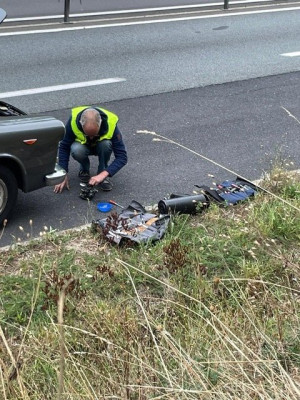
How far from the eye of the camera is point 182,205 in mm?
5477

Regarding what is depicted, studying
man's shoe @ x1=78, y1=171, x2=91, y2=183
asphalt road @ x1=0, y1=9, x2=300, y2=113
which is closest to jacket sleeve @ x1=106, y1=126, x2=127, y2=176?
man's shoe @ x1=78, y1=171, x2=91, y2=183

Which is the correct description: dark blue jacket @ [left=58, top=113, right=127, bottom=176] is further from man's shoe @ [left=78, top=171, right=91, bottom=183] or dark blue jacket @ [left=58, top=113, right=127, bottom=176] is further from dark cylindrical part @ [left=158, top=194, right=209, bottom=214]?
dark cylindrical part @ [left=158, top=194, right=209, bottom=214]

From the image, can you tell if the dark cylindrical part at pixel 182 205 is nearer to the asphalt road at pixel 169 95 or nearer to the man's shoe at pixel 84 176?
the asphalt road at pixel 169 95

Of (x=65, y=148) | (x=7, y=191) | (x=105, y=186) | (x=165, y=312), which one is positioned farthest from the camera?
(x=105, y=186)

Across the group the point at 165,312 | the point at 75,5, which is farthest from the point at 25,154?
the point at 75,5

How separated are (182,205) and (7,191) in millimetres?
1323

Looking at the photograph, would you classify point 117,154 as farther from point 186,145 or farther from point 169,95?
point 169,95

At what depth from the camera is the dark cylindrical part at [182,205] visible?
5457 millimetres

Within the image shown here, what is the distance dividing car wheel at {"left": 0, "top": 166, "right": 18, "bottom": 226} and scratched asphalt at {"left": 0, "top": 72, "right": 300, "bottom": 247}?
18cm

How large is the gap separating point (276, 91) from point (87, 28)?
4988 millimetres

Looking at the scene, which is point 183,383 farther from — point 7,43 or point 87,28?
point 87,28

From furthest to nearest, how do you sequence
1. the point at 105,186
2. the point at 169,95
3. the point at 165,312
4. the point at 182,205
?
the point at 169,95
the point at 105,186
the point at 182,205
the point at 165,312

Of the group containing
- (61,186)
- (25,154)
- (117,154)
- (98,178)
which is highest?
(25,154)

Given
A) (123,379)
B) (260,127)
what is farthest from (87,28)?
(123,379)
